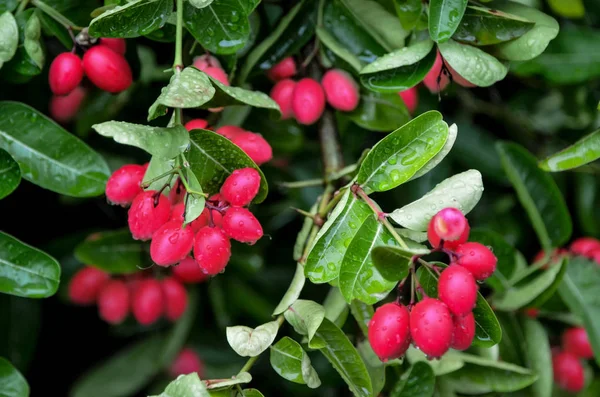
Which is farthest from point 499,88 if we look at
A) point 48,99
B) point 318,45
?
point 48,99

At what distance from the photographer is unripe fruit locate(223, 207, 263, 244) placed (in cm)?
95

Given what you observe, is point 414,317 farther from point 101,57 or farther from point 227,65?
point 101,57

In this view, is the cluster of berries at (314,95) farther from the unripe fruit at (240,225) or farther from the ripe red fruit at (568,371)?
the ripe red fruit at (568,371)

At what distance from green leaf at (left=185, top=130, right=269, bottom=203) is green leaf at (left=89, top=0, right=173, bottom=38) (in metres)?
0.18

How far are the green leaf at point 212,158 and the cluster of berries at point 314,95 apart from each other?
244mm

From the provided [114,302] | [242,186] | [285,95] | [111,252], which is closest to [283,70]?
[285,95]

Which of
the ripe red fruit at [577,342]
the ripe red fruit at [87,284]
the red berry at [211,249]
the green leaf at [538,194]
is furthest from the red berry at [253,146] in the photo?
the ripe red fruit at [577,342]

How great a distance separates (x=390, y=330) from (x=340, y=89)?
477 millimetres

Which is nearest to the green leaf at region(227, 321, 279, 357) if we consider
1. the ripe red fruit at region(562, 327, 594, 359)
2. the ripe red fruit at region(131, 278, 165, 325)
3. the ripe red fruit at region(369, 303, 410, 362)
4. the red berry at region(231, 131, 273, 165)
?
the ripe red fruit at region(369, 303, 410, 362)

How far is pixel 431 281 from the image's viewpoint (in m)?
0.97

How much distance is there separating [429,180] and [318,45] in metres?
0.63

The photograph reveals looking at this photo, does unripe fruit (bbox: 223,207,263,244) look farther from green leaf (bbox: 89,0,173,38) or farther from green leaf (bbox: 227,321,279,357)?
green leaf (bbox: 89,0,173,38)

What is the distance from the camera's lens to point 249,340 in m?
0.97

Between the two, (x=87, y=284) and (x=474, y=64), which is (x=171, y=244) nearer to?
(x=474, y=64)
